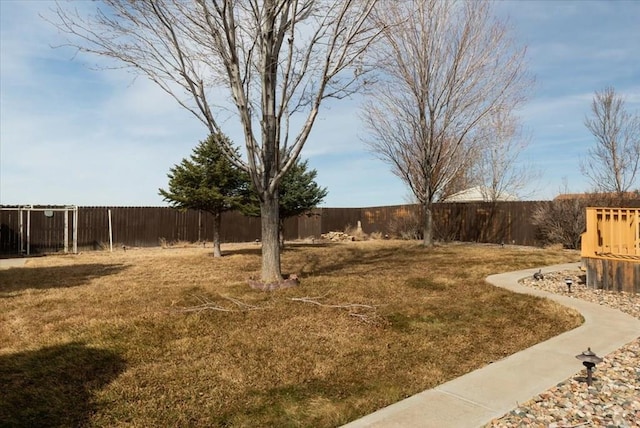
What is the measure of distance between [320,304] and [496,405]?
11.4 feet

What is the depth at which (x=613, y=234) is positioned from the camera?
8234mm

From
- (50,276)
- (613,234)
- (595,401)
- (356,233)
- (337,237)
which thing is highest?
(613,234)

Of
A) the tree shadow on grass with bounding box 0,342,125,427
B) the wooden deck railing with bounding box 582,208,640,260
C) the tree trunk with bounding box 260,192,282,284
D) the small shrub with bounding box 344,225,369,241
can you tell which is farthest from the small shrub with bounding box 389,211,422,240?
the tree shadow on grass with bounding box 0,342,125,427

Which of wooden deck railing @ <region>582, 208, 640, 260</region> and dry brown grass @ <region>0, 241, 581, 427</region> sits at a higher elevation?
wooden deck railing @ <region>582, 208, 640, 260</region>

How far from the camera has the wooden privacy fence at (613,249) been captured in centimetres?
781

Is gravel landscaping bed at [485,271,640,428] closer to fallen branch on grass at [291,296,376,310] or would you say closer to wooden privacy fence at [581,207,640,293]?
fallen branch on grass at [291,296,376,310]

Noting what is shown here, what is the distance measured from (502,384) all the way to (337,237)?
21.6 m

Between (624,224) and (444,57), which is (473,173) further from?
(624,224)

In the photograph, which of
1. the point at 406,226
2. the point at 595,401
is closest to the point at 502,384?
the point at 595,401

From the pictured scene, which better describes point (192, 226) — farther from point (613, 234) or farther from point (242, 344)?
point (613, 234)

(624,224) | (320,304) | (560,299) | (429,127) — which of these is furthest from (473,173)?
(320,304)

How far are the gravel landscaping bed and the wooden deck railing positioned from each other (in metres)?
4.42

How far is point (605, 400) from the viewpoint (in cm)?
323

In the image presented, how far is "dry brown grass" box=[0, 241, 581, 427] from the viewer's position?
10.4ft
